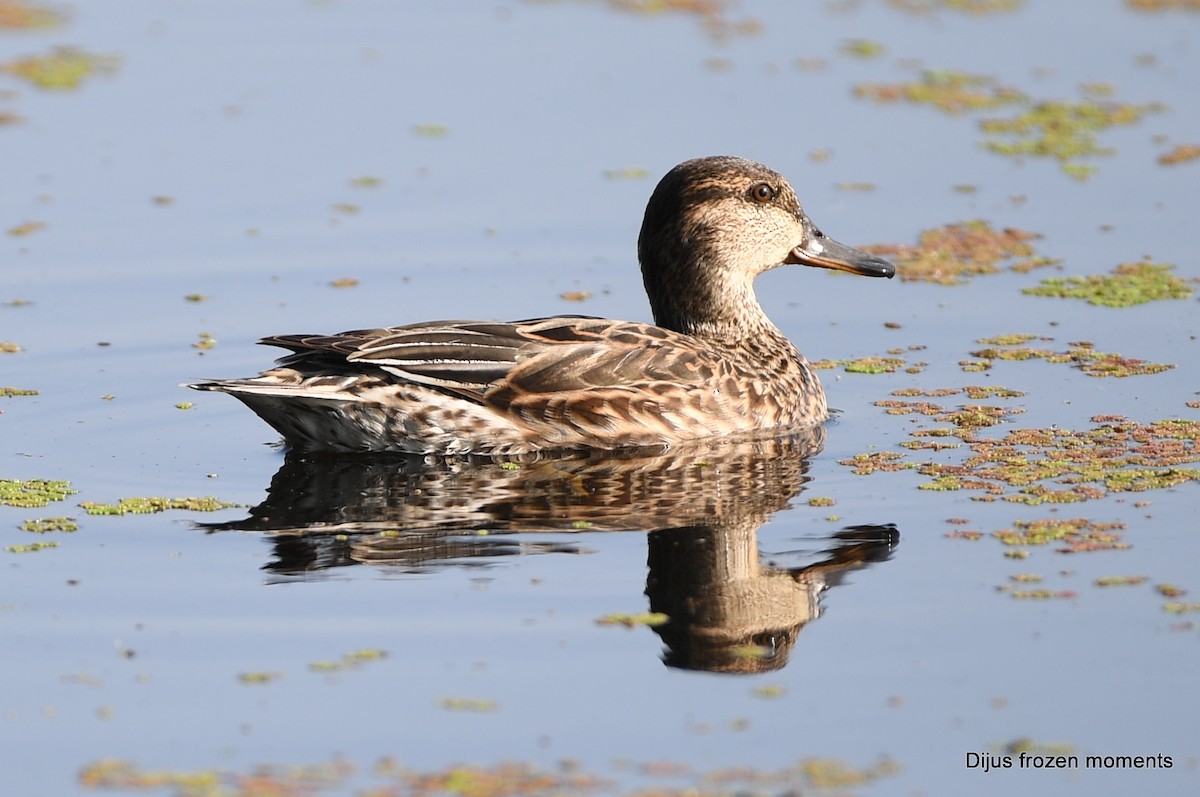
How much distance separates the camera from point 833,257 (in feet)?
38.0

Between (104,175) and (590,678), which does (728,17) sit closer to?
(104,175)

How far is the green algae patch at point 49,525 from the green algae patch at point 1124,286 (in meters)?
7.00

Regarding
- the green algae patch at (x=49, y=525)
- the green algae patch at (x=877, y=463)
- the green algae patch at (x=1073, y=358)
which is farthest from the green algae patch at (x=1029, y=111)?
the green algae patch at (x=49, y=525)

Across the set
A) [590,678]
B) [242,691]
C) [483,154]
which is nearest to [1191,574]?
[590,678]

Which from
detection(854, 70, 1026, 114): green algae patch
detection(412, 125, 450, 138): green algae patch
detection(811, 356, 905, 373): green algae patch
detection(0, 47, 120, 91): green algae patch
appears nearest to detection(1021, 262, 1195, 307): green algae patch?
detection(811, 356, 905, 373): green algae patch

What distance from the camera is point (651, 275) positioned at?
444 inches

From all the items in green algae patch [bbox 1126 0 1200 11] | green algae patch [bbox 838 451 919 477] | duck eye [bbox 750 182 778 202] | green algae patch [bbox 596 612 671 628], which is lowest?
green algae patch [bbox 596 612 671 628]

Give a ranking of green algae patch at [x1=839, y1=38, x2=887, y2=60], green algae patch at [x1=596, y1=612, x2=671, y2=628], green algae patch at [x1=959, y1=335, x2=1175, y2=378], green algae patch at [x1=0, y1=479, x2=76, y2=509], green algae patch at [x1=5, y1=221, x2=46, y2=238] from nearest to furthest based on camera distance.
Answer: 1. green algae patch at [x1=596, y1=612, x2=671, y2=628]
2. green algae patch at [x1=0, y1=479, x2=76, y2=509]
3. green algae patch at [x1=959, y1=335, x2=1175, y2=378]
4. green algae patch at [x1=5, y1=221, x2=46, y2=238]
5. green algae patch at [x1=839, y1=38, x2=887, y2=60]

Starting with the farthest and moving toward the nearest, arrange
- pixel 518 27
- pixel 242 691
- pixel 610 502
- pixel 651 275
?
pixel 518 27 → pixel 651 275 → pixel 610 502 → pixel 242 691

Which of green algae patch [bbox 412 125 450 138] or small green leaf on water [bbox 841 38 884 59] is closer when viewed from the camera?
green algae patch [bbox 412 125 450 138]

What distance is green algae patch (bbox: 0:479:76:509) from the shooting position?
933 cm

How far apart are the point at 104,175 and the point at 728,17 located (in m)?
8.08

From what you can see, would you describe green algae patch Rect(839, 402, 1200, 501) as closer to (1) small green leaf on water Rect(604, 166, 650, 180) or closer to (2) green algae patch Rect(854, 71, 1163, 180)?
(1) small green leaf on water Rect(604, 166, 650, 180)

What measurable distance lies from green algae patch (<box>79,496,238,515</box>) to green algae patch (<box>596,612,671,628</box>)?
8.43 ft
